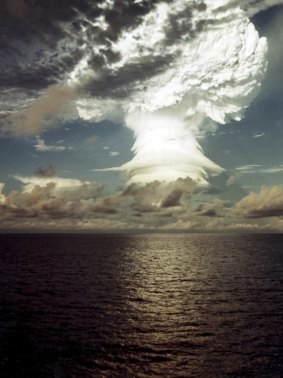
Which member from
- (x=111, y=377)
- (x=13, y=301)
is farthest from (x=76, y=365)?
(x=13, y=301)

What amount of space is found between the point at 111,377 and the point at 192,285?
49.3m

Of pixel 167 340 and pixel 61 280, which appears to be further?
pixel 61 280

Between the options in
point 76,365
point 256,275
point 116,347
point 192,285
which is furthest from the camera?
point 256,275

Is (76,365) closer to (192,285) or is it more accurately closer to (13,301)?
(13,301)

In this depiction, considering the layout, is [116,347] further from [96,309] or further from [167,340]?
[96,309]

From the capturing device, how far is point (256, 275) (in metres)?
90.8

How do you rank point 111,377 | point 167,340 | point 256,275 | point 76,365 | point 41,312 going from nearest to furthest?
point 111,377, point 76,365, point 167,340, point 41,312, point 256,275

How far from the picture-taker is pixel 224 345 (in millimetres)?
37250

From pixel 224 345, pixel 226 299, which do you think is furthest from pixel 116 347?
pixel 226 299

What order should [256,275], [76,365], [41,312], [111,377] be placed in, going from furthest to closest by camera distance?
1. [256,275]
2. [41,312]
3. [76,365]
4. [111,377]

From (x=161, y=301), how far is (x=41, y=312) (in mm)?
20375

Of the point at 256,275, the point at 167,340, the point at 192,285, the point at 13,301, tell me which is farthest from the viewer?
the point at 256,275

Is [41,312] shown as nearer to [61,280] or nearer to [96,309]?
[96,309]

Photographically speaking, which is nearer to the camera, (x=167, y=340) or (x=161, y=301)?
(x=167, y=340)
